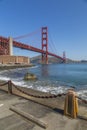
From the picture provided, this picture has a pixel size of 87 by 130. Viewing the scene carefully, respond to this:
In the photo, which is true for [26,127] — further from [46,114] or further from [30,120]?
[46,114]

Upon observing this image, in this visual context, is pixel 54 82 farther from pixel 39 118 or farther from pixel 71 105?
pixel 39 118

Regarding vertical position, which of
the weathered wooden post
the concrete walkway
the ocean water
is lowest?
the ocean water

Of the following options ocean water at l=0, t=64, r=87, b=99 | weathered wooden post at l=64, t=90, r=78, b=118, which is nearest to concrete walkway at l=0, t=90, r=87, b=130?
weathered wooden post at l=64, t=90, r=78, b=118

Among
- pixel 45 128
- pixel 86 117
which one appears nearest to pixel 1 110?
pixel 45 128

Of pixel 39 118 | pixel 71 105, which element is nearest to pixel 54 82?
pixel 71 105

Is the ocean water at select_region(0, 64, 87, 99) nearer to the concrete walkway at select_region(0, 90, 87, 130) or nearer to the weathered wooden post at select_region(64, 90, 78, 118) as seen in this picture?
the concrete walkway at select_region(0, 90, 87, 130)

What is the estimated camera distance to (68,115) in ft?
14.9

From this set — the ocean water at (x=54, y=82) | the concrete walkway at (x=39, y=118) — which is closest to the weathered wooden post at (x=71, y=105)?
the concrete walkway at (x=39, y=118)

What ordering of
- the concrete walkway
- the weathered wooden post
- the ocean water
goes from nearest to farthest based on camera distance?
1. the concrete walkway
2. the weathered wooden post
3. the ocean water

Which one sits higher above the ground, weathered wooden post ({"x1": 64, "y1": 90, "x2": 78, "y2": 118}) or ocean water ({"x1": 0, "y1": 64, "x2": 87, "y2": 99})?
weathered wooden post ({"x1": 64, "y1": 90, "x2": 78, "y2": 118})

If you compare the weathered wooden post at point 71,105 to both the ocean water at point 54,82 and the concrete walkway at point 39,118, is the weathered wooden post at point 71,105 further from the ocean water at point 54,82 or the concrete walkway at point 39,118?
the ocean water at point 54,82

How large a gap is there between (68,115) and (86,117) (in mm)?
478

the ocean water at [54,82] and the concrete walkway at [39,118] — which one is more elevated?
the concrete walkway at [39,118]

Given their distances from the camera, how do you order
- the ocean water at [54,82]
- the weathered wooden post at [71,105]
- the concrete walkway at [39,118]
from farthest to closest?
the ocean water at [54,82]
the weathered wooden post at [71,105]
the concrete walkway at [39,118]
